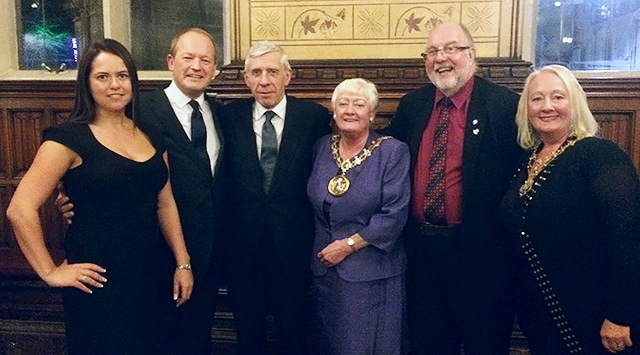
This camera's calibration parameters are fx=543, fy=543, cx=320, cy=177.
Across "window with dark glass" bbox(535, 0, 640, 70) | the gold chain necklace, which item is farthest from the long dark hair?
"window with dark glass" bbox(535, 0, 640, 70)

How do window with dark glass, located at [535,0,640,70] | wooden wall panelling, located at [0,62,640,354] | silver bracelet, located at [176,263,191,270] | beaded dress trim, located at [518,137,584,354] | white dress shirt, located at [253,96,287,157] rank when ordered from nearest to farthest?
beaded dress trim, located at [518,137,584,354] < silver bracelet, located at [176,263,191,270] < white dress shirt, located at [253,96,287,157] < wooden wall panelling, located at [0,62,640,354] < window with dark glass, located at [535,0,640,70]

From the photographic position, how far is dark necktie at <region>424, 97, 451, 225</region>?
6.68ft

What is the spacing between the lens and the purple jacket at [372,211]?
199cm

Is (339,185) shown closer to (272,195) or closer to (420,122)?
(272,195)

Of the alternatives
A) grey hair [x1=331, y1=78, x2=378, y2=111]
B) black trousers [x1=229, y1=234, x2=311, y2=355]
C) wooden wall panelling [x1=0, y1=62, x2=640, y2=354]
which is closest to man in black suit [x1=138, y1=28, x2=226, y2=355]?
black trousers [x1=229, y1=234, x2=311, y2=355]

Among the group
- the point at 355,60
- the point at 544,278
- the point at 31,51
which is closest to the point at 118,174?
the point at 544,278

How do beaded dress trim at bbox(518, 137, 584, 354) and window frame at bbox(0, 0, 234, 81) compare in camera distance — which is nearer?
beaded dress trim at bbox(518, 137, 584, 354)

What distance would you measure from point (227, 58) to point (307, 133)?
1401 mm

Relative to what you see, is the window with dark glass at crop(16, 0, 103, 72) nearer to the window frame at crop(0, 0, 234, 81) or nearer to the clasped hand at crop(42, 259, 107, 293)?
the window frame at crop(0, 0, 234, 81)

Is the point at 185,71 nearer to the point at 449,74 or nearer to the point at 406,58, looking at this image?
the point at 449,74

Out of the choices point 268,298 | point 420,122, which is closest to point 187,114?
point 268,298

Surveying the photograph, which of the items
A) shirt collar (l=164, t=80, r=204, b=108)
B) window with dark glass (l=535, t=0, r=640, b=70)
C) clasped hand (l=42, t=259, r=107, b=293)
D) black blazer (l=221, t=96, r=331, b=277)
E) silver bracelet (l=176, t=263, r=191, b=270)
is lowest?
silver bracelet (l=176, t=263, r=191, b=270)

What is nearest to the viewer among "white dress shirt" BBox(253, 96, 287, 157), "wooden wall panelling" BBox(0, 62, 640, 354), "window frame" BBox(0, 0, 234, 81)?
"white dress shirt" BBox(253, 96, 287, 157)

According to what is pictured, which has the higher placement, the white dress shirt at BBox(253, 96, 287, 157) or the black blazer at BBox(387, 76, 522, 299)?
the white dress shirt at BBox(253, 96, 287, 157)
